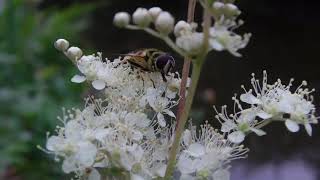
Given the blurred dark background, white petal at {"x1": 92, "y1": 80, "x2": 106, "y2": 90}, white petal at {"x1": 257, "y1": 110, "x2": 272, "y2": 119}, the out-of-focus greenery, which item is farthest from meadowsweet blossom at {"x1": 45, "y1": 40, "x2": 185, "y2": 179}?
the out-of-focus greenery

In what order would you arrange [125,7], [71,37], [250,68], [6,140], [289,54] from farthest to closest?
[125,7]
[289,54]
[250,68]
[71,37]
[6,140]

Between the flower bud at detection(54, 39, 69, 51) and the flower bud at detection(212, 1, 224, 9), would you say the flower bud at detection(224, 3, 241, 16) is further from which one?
the flower bud at detection(54, 39, 69, 51)

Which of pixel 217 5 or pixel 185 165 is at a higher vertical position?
pixel 217 5

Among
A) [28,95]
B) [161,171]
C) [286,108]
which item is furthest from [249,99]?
[28,95]

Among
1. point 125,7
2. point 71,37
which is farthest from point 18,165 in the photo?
point 125,7

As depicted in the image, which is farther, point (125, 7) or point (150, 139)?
point (125, 7)

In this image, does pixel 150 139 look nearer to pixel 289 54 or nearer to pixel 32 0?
pixel 32 0

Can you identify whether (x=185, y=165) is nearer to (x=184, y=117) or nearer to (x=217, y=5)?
(x=184, y=117)

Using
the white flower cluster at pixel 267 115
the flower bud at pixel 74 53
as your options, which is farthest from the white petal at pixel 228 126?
the flower bud at pixel 74 53
